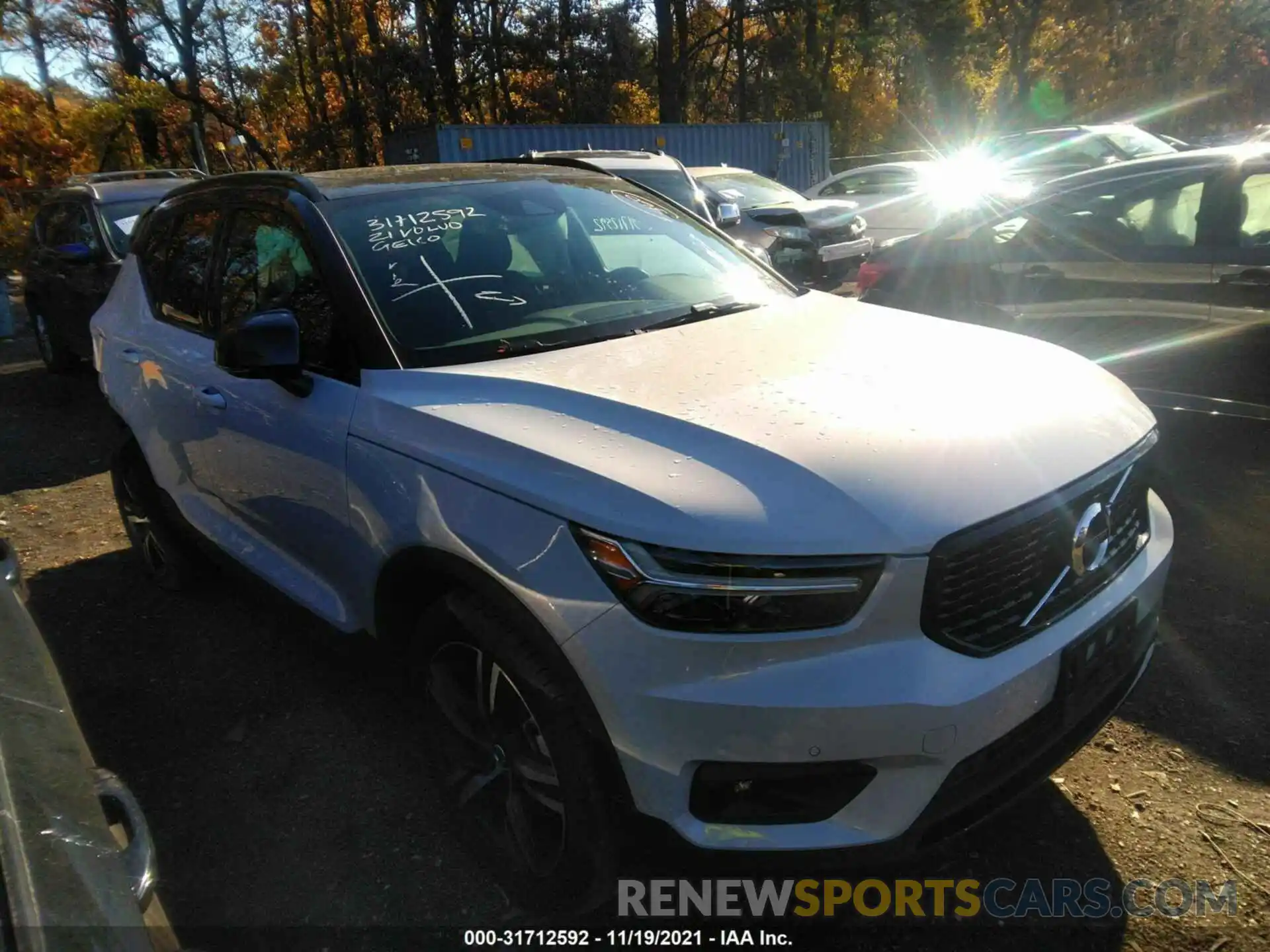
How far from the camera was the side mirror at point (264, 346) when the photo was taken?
2.62m

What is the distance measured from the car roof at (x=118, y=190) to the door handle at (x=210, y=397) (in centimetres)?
531

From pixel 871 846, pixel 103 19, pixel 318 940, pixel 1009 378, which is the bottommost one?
pixel 318 940

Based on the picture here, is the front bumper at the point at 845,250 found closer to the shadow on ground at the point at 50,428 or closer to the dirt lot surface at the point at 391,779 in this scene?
the dirt lot surface at the point at 391,779

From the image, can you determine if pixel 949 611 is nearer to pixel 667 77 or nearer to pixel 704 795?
pixel 704 795

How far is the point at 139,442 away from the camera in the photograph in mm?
4207

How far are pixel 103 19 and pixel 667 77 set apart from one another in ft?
50.8

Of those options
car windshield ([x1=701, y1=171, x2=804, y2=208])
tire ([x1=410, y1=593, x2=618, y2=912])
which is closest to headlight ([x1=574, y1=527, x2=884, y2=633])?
tire ([x1=410, y1=593, x2=618, y2=912])

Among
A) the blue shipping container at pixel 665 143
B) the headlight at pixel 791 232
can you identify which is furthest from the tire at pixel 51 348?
the headlight at pixel 791 232

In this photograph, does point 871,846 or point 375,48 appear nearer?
point 871,846

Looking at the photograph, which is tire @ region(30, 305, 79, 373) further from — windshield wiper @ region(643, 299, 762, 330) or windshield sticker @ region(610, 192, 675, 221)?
windshield wiper @ region(643, 299, 762, 330)

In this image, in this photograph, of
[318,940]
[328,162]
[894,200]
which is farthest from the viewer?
[328,162]

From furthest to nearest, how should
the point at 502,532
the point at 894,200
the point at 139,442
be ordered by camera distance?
the point at 894,200 < the point at 139,442 < the point at 502,532

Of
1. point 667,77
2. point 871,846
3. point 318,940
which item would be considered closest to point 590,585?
point 871,846

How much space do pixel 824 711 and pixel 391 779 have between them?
1.74 m
